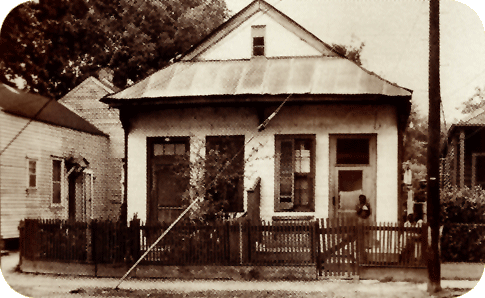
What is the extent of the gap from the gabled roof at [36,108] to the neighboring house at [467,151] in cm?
652

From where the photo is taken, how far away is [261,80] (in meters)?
11.4

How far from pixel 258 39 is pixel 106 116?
3115 millimetres

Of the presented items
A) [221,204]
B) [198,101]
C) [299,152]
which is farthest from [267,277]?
[198,101]

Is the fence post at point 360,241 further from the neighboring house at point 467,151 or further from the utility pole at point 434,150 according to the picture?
the neighboring house at point 467,151

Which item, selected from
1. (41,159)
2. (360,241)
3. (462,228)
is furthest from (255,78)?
(462,228)

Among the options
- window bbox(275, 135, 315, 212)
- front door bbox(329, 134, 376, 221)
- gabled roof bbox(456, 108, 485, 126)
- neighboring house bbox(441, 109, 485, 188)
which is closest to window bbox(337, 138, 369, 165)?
front door bbox(329, 134, 376, 221)

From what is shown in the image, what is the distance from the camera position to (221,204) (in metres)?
11.7

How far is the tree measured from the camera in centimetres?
1073

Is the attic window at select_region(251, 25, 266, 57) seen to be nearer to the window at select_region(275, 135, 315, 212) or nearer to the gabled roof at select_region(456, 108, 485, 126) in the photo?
the window at select_region(275, 135, 315, 212)

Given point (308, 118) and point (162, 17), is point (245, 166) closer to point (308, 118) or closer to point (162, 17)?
point (308, 118)

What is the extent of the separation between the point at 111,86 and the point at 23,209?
8.71 ft

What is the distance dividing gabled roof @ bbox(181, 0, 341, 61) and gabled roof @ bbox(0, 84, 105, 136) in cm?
227

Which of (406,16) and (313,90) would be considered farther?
(313,90)

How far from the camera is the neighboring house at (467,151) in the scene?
10.7m
